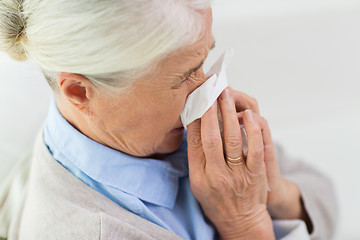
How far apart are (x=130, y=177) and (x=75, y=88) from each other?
0.22 meters

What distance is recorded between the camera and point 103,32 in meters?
0.59

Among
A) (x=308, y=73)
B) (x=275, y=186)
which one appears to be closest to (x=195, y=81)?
(x=275, y=186)

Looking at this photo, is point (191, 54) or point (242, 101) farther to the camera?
point (242, 101)

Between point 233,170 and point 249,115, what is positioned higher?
point 249,115

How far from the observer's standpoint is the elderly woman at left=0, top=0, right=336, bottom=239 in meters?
0.61

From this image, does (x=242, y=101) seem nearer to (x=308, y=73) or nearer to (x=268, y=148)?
(x=268, y=148)

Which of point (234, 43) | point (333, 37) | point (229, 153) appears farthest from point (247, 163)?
point (333, 37)

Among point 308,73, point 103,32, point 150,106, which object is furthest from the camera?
point 308,73

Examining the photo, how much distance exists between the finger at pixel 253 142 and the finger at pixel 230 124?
0.07 ft

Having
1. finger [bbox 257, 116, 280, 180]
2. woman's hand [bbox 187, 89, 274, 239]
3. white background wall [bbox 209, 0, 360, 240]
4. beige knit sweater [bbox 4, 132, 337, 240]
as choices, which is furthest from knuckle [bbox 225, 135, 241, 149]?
white background wall [bbox 209, 0, 360, 240]

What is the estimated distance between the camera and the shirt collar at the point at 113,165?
78 centimetres

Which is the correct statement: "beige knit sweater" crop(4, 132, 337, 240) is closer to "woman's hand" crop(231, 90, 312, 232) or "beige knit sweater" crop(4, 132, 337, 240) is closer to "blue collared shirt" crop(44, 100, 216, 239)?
"blue collared shirt" crop(44, 100, 216, 239)

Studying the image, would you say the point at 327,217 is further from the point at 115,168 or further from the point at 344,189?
the point at 115,168

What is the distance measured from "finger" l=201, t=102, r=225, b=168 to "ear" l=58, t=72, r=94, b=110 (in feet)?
0.70
